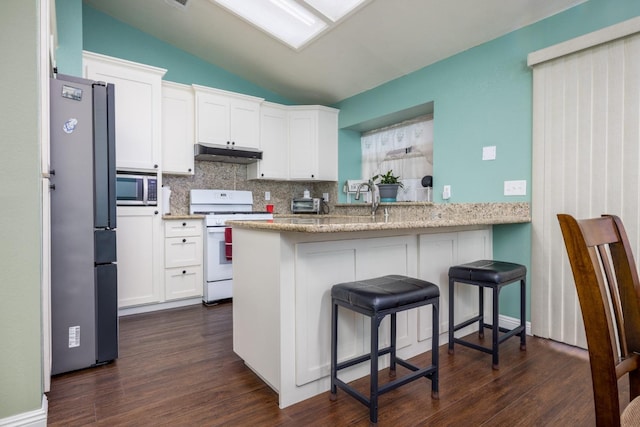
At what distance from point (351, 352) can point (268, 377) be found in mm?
472

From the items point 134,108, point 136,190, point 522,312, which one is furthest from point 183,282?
point 522,312

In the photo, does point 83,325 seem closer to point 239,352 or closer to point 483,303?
point 239,352

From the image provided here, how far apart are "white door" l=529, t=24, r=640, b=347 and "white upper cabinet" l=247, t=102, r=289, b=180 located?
115 inches

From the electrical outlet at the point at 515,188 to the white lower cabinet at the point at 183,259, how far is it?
3.02 metres

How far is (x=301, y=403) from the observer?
168 centimetres

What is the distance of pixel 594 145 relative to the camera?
2.24 meters

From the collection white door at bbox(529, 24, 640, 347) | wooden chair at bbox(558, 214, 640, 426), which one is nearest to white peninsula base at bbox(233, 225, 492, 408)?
white door at bbox(529, 24, 640, 347)

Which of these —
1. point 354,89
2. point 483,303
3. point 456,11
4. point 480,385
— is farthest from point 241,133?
point 480,385

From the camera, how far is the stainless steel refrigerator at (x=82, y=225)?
1.93 metres

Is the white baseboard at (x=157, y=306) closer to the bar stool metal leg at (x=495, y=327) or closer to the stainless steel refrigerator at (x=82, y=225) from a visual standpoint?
the stainless steel refrigerator at (x=82, y=225)

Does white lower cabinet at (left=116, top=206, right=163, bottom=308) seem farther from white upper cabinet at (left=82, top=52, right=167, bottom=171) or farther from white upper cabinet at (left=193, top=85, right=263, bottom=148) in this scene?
white upper cabinet at (left=193, top=85, right=263, bottom=148)

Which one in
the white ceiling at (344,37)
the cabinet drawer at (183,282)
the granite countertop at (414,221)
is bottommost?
the cabinet drawer at (183,282)

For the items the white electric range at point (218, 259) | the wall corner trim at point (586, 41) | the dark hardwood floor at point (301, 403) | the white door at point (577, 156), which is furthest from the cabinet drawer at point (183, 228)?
the wall corner trim at point (586, 41)

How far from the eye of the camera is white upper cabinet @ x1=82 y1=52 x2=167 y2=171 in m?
3.11
